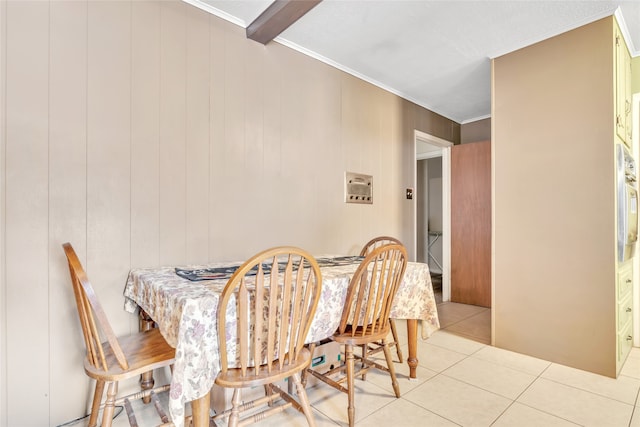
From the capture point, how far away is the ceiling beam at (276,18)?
191cm

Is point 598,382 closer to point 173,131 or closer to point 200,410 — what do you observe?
point 200,410

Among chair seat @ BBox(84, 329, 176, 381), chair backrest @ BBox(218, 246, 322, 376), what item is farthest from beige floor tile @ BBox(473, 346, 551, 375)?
chair seat @ BBox(84, 329, 176, 381)

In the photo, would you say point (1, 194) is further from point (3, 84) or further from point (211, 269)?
point (211, 269)

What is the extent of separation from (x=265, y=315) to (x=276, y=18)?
6.01 feet

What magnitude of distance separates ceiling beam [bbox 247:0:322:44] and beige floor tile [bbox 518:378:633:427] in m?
2.64

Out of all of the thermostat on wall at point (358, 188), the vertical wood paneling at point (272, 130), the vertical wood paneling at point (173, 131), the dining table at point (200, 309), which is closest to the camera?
the dining table at point (200, 309)

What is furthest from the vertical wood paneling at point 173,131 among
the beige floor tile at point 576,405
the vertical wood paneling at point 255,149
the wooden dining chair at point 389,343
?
the beige floor tile at point 576,405

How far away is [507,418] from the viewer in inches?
65.9

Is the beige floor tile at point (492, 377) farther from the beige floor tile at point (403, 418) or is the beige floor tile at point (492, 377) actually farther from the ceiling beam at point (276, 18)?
the ceiling beam at point (276, 18)

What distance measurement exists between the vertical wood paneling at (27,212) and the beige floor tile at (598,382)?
116 inches

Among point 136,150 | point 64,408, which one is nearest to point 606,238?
point 136,150

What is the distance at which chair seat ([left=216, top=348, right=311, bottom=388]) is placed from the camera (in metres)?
1.17

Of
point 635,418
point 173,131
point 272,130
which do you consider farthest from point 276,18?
point 635,418

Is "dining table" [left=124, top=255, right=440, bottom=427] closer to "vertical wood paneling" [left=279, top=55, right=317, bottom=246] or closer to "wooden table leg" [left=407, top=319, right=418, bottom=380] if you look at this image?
"wooden table leg" [left=407, top=319, right=418, bottom=380]
